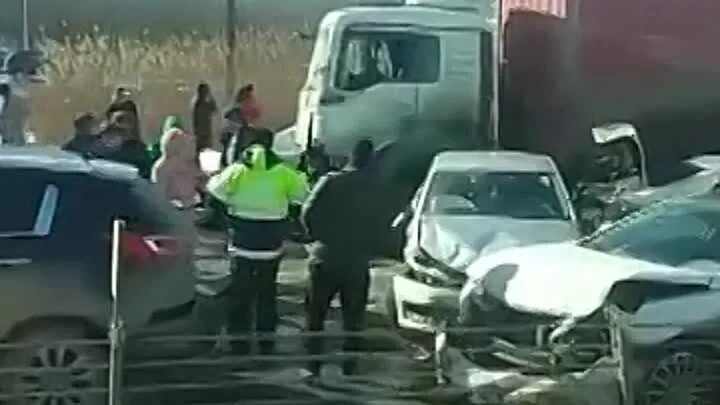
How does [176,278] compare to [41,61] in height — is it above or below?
below

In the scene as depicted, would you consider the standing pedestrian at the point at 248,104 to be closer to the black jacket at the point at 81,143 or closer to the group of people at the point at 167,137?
the group of people at the point at 167,137

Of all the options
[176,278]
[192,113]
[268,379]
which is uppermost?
[192,113]

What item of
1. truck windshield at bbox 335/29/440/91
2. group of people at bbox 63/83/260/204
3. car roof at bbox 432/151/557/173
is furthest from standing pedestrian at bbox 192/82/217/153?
car roof at bbox 432/151/557/173

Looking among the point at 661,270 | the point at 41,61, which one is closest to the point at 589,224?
the point at 661,270

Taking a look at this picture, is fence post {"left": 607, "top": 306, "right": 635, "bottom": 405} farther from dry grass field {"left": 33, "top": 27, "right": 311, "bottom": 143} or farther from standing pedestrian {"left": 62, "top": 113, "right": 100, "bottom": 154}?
standing pedestrian {"left": 62, "top": 113, "right": 100, "bottom": 154}

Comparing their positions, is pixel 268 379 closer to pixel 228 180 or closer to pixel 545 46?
pixel 228 180

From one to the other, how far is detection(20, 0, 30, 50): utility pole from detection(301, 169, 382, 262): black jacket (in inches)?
73.6

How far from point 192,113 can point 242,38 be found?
522mm

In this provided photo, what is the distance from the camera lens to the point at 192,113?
445 inches

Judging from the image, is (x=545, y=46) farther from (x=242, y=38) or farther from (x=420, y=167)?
(x=242, y=38)

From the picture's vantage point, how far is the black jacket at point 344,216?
11523 mm

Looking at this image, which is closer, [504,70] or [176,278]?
[176,278]

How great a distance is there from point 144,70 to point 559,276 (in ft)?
8.71

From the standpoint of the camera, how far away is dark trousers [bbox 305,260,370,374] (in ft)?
38.4
